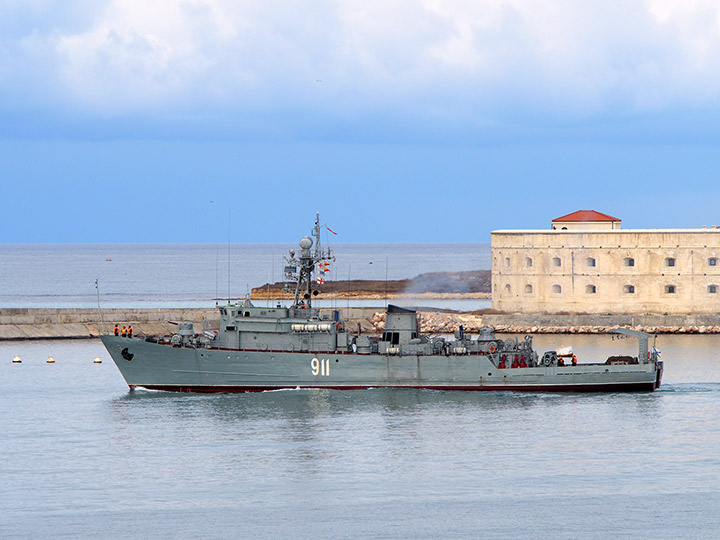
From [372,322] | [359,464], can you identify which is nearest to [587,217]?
[372,322]

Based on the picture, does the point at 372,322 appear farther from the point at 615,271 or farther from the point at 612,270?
the point at 615,271

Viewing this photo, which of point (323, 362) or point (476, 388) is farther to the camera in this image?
point (476, 388)

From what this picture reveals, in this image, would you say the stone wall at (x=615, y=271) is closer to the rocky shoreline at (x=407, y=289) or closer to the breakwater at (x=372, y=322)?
the breakwater at (x=372, y=322)

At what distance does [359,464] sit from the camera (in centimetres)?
2873

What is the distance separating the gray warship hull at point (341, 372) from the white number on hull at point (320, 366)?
0.02 m

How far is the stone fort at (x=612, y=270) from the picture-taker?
235 ft

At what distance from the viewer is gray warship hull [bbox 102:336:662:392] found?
41.1 meters

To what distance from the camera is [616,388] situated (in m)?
42.0

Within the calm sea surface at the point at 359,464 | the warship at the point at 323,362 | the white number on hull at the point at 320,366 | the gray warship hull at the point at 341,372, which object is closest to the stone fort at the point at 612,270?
the calm sea surface at the point at 359,464

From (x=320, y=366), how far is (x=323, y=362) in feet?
0.63

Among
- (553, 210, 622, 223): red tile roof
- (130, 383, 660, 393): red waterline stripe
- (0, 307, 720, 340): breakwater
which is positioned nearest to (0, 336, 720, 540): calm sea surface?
(130, 383, 660, 393): red waterline stripe

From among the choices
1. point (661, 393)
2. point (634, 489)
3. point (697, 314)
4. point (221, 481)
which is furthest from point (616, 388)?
point (697, 314)

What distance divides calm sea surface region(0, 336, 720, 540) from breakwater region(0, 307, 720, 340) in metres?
24.5

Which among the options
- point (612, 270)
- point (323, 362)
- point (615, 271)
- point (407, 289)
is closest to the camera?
point (323, 362)
